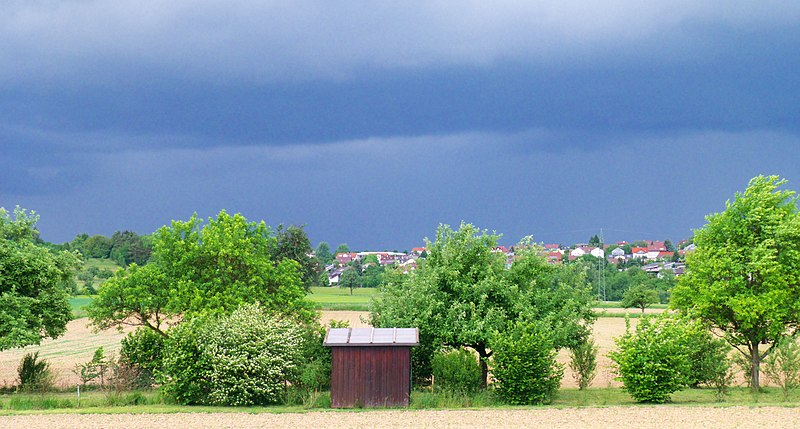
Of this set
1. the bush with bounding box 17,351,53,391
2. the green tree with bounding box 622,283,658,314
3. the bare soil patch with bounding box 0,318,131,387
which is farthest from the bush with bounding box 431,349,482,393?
the green tree with bounding box 622,283,658,314

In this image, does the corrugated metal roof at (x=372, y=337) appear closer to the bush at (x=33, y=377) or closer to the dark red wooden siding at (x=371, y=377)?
the dark red wooden siding at (x=371, y=377)

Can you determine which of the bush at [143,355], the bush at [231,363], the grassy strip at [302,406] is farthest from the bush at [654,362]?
the bush at [143,355]

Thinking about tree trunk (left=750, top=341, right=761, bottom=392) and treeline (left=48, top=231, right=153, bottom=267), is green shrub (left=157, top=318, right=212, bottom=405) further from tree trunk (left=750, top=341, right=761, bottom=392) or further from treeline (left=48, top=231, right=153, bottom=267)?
treeline (left=48, top=231, right=153, bottom=267)

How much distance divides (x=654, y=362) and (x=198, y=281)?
1913cm

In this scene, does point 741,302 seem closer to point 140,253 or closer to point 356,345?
point 356,345

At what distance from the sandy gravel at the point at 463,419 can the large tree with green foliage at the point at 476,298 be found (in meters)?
3.97

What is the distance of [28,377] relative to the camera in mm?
33594

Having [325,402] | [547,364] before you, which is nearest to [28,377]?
[325,402]

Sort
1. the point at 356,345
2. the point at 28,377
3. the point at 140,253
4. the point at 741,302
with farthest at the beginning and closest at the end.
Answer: the point at 140,253, the point at 28,377, the point at 741,302, the point at 356,345

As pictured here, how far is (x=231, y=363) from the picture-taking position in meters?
27.9

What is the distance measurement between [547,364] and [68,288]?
20585 mm

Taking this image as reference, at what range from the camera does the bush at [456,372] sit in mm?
29062

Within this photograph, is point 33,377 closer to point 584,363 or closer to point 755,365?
point 584,363

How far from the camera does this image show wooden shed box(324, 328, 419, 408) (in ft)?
91.0
